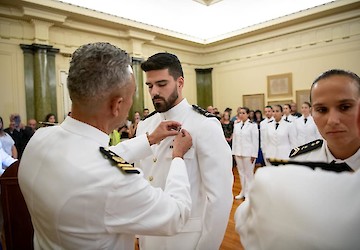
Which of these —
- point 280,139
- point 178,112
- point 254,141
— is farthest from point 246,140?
point 178,112

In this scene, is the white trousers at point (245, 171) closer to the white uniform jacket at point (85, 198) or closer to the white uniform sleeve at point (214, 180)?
the white uniform sleeve at point (214, 180)

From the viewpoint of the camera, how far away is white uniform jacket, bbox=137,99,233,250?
142 cm

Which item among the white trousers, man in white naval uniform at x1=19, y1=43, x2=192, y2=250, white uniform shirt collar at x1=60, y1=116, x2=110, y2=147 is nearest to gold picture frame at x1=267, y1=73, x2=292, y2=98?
the white trousers

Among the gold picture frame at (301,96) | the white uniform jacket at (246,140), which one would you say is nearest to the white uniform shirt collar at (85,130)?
the white uniform jacket at (246,140)

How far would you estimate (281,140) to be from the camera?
5352 millimetres

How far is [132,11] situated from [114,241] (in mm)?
8160

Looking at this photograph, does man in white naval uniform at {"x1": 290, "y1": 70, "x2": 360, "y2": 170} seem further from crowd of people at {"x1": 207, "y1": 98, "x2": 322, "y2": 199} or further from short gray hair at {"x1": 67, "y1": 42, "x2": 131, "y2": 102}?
crowd of people at {"x1": 207, "y1": 98, "x2": 322, "y2": 199}

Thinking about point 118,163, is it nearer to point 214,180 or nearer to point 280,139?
point 214,180

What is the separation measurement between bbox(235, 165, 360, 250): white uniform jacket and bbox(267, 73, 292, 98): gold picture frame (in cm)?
884

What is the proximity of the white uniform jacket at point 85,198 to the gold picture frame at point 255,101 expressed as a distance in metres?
8.95

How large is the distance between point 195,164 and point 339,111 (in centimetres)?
78

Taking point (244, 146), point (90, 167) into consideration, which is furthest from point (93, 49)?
point (244, 146)

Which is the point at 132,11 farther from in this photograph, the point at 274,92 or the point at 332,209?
the point at 332,209

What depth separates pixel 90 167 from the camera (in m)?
0.87
